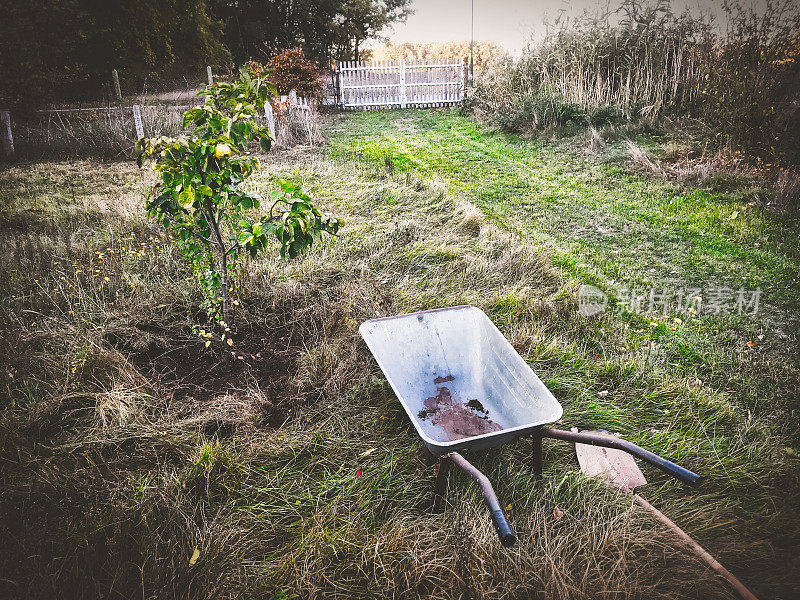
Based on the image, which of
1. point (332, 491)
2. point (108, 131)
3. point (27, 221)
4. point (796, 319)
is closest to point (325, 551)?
point (332, 491)

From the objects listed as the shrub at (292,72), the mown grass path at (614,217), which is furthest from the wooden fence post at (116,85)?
Result: the mown grass path at (614,217)

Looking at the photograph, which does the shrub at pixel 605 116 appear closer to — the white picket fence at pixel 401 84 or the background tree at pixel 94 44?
the white picket fence at pixel 401 84

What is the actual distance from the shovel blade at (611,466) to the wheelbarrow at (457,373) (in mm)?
299

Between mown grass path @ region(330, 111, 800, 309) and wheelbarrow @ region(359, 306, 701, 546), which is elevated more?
mown grass path @ region(330, 111, 800, 309)

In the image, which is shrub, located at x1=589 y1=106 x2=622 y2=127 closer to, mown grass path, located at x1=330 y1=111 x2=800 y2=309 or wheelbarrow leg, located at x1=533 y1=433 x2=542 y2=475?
mown grass path, located at x1=330 y1=111 x2=800 y2=309

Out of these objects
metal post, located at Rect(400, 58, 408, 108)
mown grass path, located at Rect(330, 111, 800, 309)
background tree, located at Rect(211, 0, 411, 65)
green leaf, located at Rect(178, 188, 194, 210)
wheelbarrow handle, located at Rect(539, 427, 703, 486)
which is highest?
background tree, located at Rect(211, 0, 411, 65)

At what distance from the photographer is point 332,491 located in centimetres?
221

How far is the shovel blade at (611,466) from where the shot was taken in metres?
2.21

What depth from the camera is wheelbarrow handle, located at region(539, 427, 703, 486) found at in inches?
63.4

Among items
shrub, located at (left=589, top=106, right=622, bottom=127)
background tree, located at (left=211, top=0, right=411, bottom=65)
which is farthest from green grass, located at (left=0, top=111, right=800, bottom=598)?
background tree, located at (left=211, top=0, right=411, bottom=65)

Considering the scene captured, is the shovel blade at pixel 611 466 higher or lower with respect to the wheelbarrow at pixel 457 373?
lower

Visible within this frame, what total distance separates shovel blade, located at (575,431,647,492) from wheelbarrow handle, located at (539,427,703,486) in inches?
12.1

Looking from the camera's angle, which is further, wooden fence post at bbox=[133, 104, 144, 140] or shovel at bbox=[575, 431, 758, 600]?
wooden fence post at bbox=[133, 104, 144, 140]

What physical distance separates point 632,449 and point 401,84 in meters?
14.9
